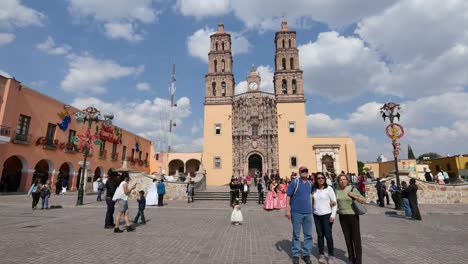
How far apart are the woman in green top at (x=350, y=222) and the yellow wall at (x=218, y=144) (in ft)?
83.3

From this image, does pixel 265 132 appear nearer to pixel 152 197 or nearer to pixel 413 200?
pixel 152 197

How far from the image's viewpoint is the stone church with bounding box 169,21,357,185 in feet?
96.5

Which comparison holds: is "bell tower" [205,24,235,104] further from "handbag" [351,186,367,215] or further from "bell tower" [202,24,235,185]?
"handbag" [351,186,367,215]

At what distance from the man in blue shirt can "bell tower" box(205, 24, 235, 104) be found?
2684cm

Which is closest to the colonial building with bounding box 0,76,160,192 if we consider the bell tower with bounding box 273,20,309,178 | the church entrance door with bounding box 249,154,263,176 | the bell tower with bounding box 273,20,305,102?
the church entrance door with bounding box 249,154,263,176

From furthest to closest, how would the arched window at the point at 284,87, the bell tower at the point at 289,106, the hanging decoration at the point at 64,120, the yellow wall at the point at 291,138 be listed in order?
the arched window at the point at 284,87 < the bell tower at the point at 289,106 < the yellow wall at the point at 291,138 < the hanging decoration at the point at 64,120

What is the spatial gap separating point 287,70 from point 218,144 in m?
12.5

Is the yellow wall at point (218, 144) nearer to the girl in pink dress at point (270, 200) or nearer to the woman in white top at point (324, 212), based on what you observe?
the girl in pink dress at point (270, 200)

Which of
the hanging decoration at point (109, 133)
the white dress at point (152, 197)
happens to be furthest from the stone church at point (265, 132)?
the white dress at point (152, 197)

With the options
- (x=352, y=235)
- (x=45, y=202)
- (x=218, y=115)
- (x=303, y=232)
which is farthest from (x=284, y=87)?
(x=352, y=235)

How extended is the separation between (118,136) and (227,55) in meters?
16.9

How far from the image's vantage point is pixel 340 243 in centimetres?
579

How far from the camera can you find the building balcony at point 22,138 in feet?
56.6

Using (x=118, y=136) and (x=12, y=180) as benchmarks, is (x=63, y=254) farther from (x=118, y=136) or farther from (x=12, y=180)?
(x=118, y=136)
